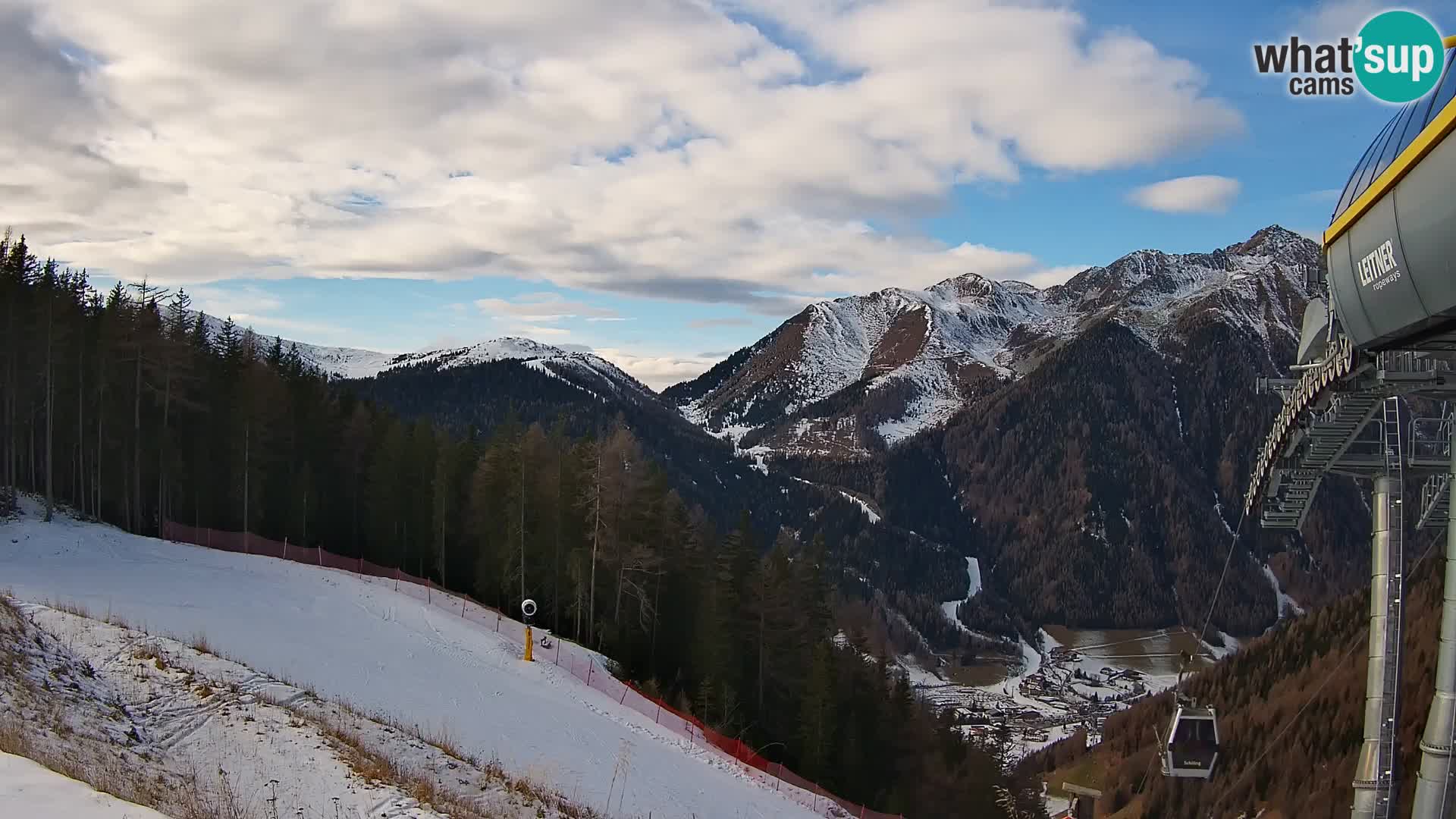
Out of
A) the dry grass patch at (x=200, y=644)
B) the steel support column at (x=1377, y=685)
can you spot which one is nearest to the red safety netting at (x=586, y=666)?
the dry grass patch at (x=200, y=644)

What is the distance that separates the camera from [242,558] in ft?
110

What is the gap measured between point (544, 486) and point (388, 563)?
13192 millimetres

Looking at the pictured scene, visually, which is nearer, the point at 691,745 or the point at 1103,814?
the point at 691,745

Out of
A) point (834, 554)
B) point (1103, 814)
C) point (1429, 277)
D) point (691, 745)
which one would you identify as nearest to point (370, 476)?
point (691, 745)

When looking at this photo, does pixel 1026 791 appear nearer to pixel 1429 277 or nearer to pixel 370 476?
pixel 370 476

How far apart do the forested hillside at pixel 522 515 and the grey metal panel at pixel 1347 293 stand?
1054 inches

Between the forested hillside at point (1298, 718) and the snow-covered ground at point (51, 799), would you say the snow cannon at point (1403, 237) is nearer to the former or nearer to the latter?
the forested hillside at point (1298, 718)

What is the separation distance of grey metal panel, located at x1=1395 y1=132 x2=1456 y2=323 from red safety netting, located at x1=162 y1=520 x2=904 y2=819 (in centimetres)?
1727

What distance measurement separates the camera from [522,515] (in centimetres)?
4188

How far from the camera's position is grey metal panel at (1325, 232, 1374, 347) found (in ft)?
39.1

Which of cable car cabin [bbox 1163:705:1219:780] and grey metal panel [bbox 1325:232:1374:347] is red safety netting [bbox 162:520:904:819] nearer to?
cable car cabin [bbox 1163:705:1219:780]

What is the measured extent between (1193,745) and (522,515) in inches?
1166

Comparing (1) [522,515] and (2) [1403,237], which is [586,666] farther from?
(2) [1403,237]

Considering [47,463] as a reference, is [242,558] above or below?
below
